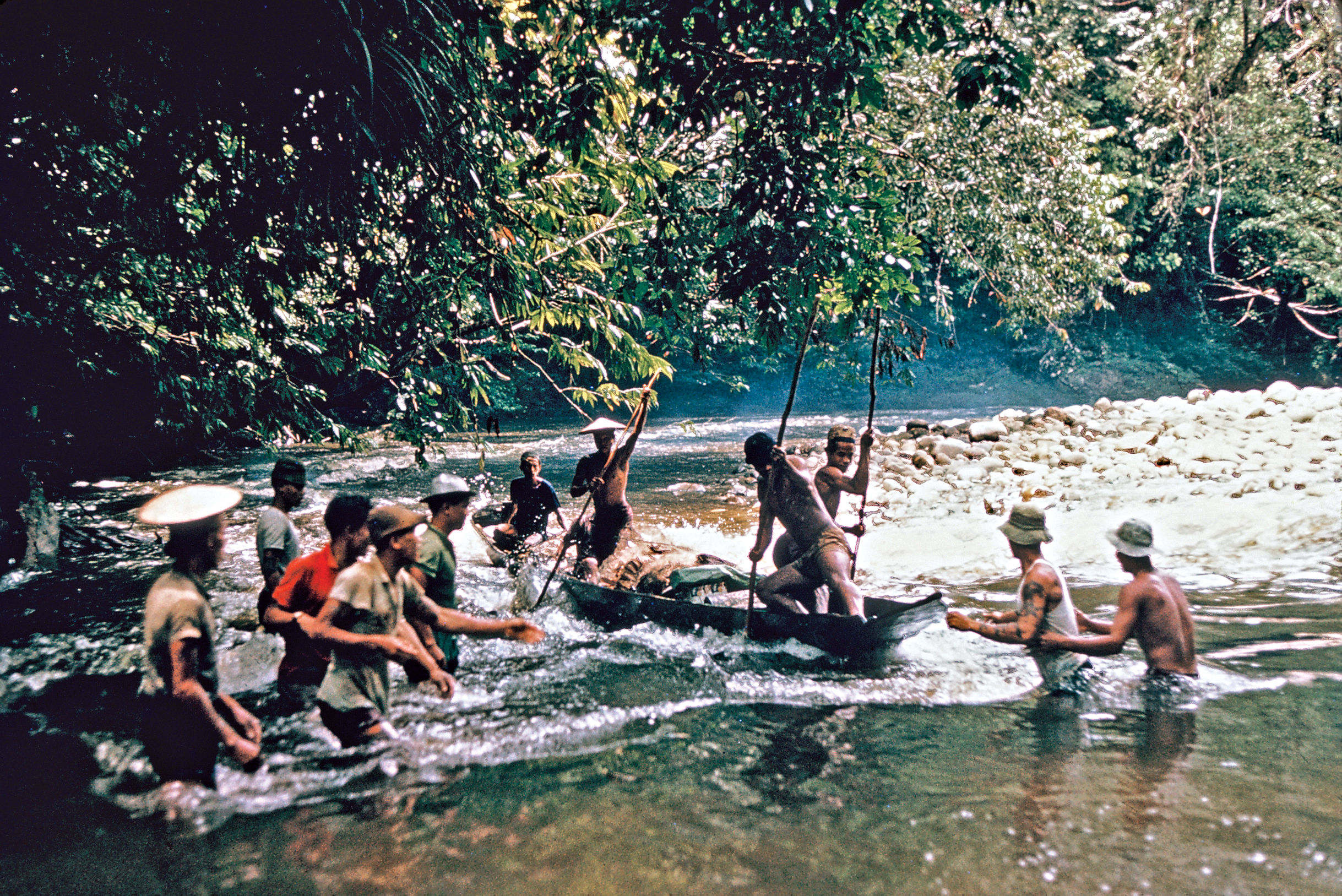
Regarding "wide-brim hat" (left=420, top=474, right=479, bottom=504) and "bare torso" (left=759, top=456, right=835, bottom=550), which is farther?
"bare torso" (left=759, top=456, right=835, bottom=550)

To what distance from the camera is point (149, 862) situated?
11.2 ft

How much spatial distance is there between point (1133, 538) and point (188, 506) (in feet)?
15.9

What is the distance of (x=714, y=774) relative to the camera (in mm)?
4223

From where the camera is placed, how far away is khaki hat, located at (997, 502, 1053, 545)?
4.68m

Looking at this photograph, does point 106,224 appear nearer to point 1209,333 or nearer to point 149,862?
point 149,862

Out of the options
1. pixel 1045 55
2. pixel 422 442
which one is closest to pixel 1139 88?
pixel 1045 55

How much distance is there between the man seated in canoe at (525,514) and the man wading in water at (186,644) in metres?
5.48

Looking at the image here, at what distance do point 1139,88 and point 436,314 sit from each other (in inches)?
738

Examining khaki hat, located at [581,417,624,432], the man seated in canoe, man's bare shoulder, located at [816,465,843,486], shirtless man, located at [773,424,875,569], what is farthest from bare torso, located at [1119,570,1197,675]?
the man seated in canoe

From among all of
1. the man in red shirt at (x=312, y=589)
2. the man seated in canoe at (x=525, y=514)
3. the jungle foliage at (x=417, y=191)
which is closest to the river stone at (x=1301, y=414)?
the jungle foliage at (x=417, y=191)

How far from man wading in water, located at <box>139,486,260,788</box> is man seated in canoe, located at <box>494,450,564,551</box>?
5.48 m

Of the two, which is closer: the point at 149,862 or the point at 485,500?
the point at 149,862

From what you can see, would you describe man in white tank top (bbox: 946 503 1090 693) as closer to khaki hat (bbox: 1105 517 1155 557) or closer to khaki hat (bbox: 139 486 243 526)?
khaki hat (bbox: 1105 517 1155 557)

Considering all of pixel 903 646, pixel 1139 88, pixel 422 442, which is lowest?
pixel 903 646
